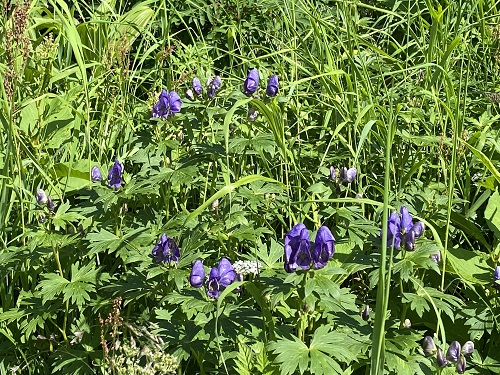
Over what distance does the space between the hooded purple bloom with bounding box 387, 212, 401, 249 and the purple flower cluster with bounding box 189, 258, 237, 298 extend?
0.39 metres

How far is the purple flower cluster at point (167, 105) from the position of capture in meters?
2.40

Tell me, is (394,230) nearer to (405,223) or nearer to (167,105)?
(405,223)

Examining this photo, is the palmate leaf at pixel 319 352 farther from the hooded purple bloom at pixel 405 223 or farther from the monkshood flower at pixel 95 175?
the monkshood flower at pixel 95 175

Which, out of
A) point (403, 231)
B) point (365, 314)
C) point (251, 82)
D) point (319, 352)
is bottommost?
point (365, 314)

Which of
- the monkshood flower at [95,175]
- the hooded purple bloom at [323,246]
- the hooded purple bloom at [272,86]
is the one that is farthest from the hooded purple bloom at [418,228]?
the monkshood flower at [95,175]

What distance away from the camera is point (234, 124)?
2.72 m

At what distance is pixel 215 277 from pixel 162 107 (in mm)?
720

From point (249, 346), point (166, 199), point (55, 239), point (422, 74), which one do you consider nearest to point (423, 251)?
point (249, 346)

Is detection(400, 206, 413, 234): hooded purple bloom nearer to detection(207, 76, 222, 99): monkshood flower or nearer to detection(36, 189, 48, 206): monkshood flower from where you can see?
detection(207, 76, 222, 99): monkshood flower

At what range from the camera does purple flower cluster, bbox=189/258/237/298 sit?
190cm

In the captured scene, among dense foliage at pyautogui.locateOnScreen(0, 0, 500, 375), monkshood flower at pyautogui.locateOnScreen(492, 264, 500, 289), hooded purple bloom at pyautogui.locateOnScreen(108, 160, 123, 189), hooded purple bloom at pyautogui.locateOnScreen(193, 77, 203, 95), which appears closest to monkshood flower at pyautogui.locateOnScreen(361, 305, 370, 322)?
dense foliage at pyautogui.locateOnScreen(0, 0, 500, 375)

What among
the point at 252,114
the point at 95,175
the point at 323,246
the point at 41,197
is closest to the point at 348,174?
the point at 252,114

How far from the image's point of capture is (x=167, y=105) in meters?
2.41

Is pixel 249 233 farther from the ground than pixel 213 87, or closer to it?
closer to it
